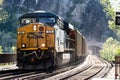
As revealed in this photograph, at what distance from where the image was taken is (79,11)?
543 feet

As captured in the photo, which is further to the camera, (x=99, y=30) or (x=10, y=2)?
(x=99, y=30)

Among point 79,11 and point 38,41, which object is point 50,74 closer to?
point 38,41

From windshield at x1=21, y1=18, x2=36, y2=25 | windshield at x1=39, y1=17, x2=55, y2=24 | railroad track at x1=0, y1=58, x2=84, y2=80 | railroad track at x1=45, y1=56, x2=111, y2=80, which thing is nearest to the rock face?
railroad track at x1=45, y1=56, x2=111, y2=80

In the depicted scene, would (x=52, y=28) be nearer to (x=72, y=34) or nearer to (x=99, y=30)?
(x=72, y=34)

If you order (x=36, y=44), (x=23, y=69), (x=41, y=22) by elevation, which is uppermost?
(x=41, y=22)

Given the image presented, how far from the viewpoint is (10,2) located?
15450 centimetres

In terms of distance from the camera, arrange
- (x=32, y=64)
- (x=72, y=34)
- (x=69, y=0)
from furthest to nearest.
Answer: (x=69, y=0) → (x=72, y=34) → (x=32, y=64)

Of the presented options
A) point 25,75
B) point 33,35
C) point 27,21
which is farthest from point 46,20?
point 25,75

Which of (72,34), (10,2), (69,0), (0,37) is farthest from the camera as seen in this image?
(69,0)

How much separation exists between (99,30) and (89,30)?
7.33 m

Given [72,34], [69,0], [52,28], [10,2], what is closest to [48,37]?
[52,28]

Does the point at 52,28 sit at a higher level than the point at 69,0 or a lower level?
lower

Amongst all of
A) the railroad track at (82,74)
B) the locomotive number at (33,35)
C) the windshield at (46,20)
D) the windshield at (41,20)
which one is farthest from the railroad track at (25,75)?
the windshield at (46,20)

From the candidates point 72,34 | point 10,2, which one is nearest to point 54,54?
point 72,34
